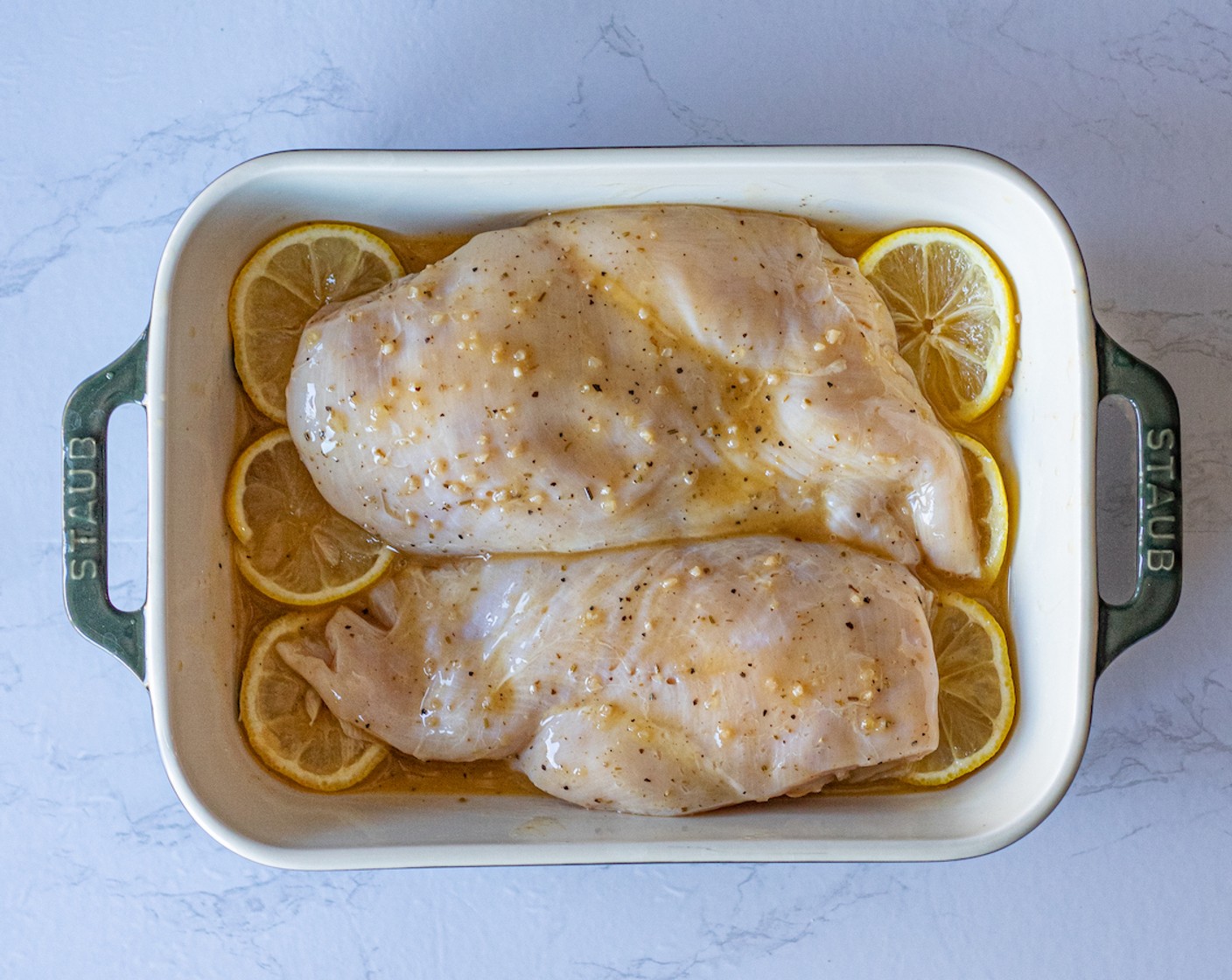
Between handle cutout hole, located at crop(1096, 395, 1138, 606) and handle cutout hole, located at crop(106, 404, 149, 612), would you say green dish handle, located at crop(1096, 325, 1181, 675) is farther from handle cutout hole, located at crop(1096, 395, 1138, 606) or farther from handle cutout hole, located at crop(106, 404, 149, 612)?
handle cutout hole, located at crop(106, 404, 149, 612)

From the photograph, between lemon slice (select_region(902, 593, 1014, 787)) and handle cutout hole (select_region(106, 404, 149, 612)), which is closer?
lemon slice (select_region(902, 593, 1014, 787))

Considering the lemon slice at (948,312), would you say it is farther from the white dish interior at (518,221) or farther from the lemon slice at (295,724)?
the lemon slice at (295,724)

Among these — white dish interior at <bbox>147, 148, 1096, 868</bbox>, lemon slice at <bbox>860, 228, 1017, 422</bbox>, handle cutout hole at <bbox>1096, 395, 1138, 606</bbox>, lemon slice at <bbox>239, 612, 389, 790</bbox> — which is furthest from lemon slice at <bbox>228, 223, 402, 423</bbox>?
handle cutout hole at <bbox>1096, 395, 1138, 606</bbox>

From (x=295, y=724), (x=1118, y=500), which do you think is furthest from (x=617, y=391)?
(x=1118, y=500)

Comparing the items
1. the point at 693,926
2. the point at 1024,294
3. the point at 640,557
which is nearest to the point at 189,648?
the point at 640,557

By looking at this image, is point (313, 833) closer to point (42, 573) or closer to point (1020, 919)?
point (42, 573)

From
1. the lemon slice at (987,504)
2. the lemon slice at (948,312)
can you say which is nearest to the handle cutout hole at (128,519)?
the lemon slice at (948,312)
